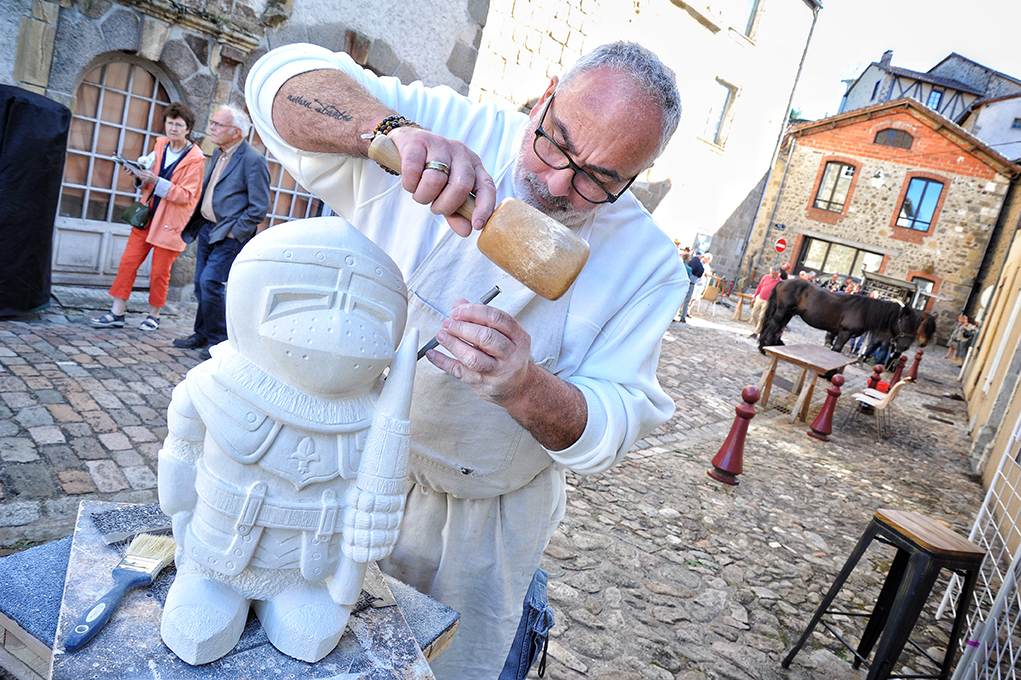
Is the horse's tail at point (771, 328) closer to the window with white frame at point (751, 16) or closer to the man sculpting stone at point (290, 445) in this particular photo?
the window with white frame at point (751, 16)

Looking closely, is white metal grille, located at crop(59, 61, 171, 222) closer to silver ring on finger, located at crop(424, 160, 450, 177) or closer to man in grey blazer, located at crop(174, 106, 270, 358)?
man in grey blazer, located at crop(174, 106, 270, 358)

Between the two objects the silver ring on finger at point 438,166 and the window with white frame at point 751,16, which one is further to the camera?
the window with white frame at point 751,16

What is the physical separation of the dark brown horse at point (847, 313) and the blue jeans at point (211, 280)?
1077 cm

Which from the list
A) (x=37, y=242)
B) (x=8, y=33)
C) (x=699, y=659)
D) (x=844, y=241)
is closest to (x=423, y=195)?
(x=699, y=659)

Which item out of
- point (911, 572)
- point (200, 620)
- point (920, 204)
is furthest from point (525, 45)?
point (920, 204)

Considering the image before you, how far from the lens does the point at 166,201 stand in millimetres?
5395

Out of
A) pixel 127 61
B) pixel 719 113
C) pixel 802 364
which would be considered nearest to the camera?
pixel 127 61

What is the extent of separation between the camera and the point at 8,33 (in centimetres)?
520

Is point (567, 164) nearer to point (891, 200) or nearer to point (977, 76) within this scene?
point (891, 200)

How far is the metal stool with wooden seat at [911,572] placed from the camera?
301cm

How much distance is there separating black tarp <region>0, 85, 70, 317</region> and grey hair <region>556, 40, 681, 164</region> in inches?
197

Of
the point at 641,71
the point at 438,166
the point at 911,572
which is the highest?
the point at 641,71

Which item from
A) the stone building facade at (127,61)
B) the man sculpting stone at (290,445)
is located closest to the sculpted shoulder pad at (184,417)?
the man sculpting stone at (290,445)

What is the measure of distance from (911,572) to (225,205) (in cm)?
521
